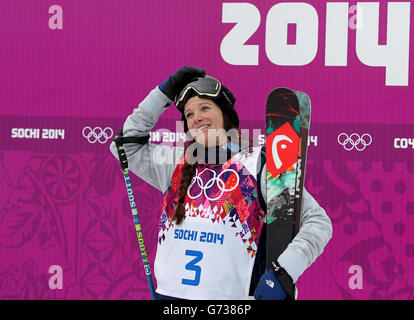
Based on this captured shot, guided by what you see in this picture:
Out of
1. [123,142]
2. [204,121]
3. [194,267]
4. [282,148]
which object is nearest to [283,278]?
[194,267]

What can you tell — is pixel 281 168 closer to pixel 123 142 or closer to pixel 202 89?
pixel 202 89

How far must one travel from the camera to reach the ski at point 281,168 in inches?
56.9

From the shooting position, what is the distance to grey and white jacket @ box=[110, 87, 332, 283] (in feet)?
4.69

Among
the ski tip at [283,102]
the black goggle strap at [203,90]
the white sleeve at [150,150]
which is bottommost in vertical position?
the white sleeve at [150,150]

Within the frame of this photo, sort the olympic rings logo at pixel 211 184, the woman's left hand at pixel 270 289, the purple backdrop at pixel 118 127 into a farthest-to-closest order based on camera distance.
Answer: the purple backdrop at pixel 118 127, the olympic rings logo at pixel 211 184, the woman's left hand at pixel 270 289

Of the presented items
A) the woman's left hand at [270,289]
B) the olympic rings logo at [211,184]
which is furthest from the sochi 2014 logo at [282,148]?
the woman's left hand at [270,289]

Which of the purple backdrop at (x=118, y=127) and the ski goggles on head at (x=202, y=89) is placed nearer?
the ski goggles on head at (x=202, y=89)

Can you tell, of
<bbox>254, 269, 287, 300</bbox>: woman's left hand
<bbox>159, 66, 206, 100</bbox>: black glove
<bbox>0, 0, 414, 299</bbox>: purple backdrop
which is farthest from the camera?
<bbox>0, 0, 414, 299</bbox>: purple backdrop

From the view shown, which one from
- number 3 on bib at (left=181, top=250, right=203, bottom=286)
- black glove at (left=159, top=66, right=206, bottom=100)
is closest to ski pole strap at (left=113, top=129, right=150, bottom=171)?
black glove at (left=159, top=66, right=206, bottom=100)

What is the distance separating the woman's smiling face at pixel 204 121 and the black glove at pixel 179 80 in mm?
80

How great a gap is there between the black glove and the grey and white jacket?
24mm

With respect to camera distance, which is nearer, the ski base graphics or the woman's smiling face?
the ski base graphics

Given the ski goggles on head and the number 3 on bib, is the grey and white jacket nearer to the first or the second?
the ski goggles on head

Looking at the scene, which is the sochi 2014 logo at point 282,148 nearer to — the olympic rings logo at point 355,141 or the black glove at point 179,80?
the black glove at point 179,80
